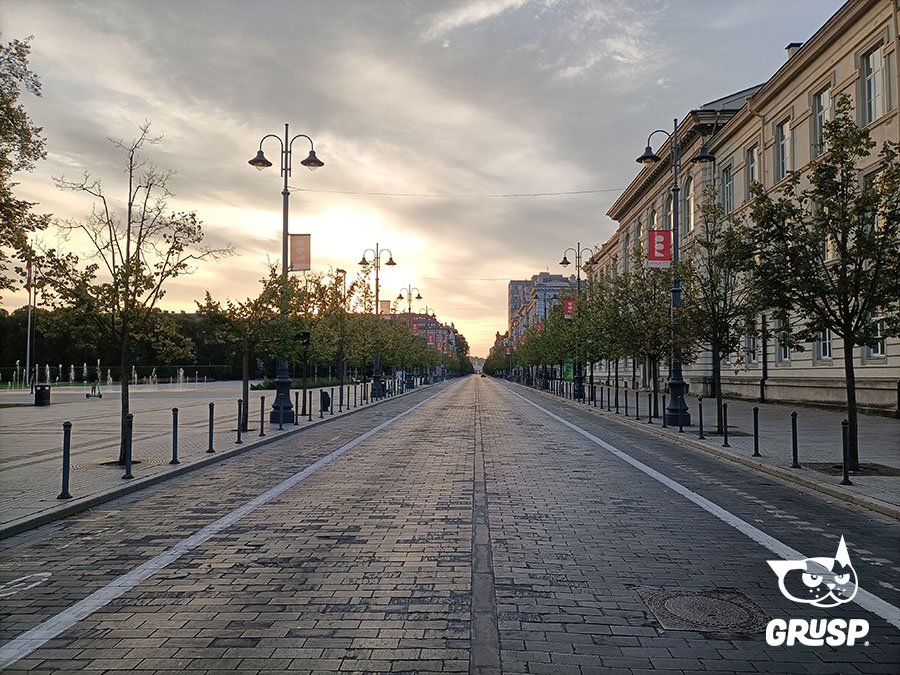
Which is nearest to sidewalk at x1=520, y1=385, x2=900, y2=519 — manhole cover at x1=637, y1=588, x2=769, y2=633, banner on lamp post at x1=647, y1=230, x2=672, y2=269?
manhole cover at x1=637, y1=588, x2=769, y2=633

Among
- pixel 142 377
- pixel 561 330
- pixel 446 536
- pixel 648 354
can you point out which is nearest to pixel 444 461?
pixel 446 536

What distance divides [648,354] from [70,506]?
68.5ft

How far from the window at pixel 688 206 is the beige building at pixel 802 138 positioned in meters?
0.07

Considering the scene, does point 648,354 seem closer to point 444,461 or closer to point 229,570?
point 444,461

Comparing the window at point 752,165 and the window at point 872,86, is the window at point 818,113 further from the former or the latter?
the window at point 752,165

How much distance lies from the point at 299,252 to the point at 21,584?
1662 cm

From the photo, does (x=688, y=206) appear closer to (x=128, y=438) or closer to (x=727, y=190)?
(x=727, y=190)

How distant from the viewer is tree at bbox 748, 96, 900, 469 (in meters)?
11.8

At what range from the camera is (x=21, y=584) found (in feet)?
18.9

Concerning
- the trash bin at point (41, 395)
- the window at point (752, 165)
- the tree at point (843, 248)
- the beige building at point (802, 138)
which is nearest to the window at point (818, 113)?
the beige building at point (802, 138)

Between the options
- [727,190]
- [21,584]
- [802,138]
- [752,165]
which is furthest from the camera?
[727,190]

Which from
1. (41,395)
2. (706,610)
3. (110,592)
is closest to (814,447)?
(706,610)

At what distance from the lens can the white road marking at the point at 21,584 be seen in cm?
556

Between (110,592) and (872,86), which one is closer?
(110,592)
